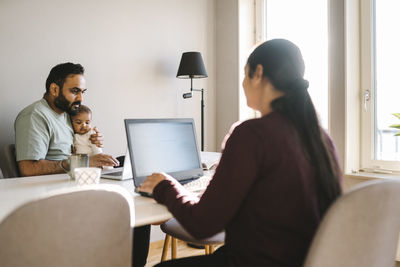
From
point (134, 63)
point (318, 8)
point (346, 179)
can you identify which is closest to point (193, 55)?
point (134, 63)

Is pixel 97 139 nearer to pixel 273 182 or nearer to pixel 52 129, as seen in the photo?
pixel 52 129

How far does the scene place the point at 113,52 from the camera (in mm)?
2885

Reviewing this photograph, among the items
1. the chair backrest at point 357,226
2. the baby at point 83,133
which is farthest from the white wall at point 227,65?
the chair backrest at point 357,226

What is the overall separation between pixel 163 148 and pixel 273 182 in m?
0.64

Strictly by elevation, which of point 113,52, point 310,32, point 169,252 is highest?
point 310,32

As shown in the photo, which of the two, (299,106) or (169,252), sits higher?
(299,106)

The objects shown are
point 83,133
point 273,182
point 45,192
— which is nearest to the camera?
point 45,192

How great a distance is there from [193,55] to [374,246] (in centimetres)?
246

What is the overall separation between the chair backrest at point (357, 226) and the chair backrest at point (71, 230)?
46 centimetres

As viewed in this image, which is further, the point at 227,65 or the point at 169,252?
the point at 227,65

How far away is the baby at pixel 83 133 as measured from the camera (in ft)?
7.13

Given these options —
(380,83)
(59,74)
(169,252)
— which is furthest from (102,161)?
(380,83)

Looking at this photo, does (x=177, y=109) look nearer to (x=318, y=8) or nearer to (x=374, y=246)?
(x=318, y=8)

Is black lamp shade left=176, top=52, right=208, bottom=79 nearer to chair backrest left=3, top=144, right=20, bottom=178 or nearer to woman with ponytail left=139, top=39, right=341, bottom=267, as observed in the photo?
chair backrest left=3, top=144, right=20, bottom=178
